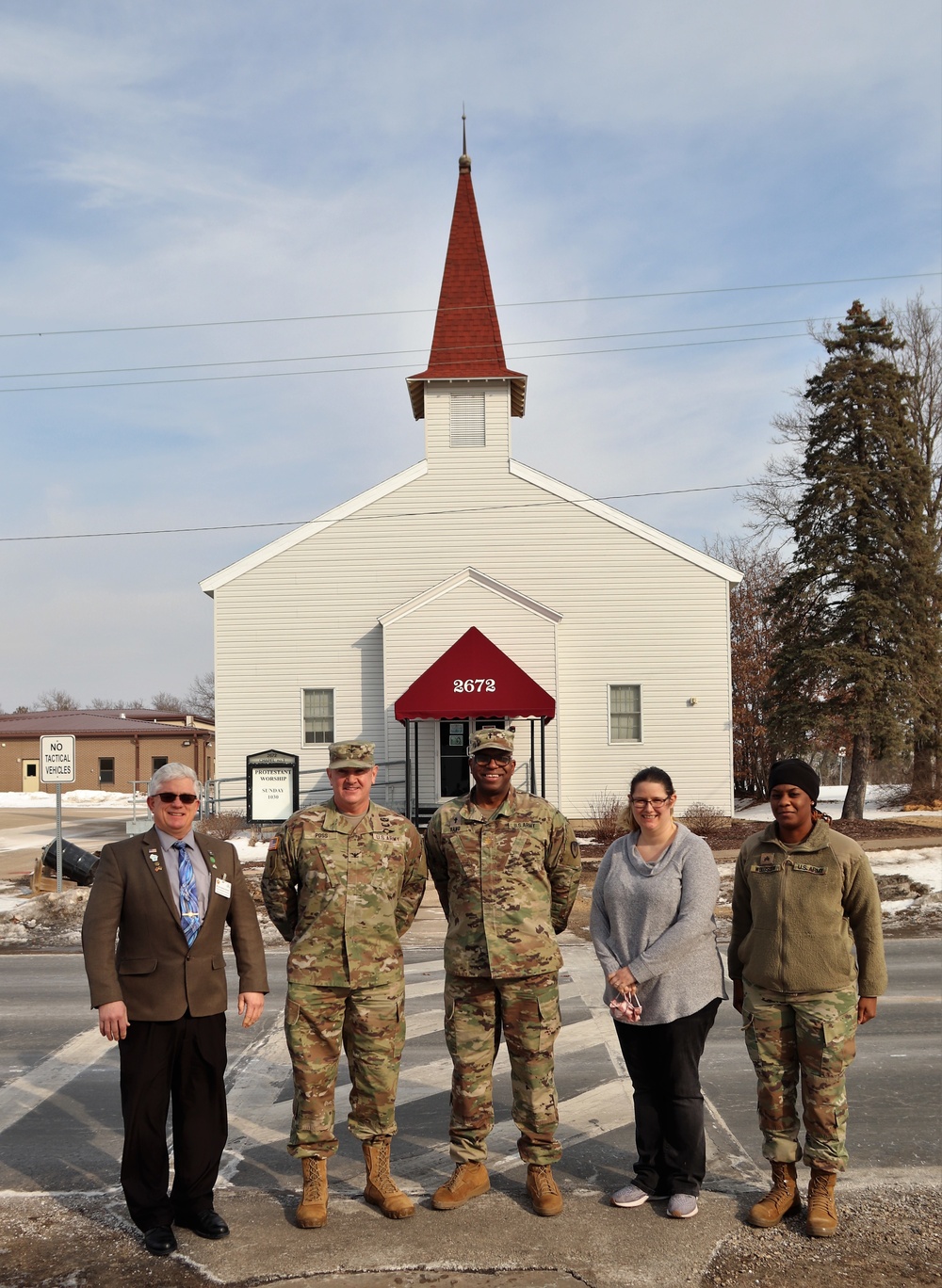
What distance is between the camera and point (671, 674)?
23797mm

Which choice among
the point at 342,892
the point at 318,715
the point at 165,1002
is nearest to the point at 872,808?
the point at 318,715

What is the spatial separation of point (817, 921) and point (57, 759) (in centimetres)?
1273

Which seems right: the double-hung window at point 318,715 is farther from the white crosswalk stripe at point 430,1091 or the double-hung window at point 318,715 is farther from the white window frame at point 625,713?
the white crosswalk stripe at point 430,1091

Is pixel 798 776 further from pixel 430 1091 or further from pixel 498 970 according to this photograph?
pixel 430 1091

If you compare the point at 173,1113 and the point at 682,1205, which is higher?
the point at 173,1113

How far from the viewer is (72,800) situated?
44.5 metres

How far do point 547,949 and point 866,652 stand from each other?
21736mm

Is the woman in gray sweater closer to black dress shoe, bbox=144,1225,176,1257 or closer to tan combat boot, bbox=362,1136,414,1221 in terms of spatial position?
tan combat boot, bbox=362,1136,414,1221

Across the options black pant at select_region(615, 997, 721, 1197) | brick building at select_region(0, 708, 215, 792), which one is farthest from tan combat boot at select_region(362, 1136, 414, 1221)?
brick building at select_region(0, 708, 215, 792)

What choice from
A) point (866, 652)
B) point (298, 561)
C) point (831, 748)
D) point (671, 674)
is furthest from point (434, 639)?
point (831, 748)

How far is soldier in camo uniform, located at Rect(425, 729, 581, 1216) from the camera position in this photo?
4.79 meters

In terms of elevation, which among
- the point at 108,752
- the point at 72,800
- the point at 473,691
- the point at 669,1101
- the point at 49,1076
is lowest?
the point at 72,800

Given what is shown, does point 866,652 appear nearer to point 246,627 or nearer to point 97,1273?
point 246,627

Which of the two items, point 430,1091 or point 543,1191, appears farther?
point 430,1091
